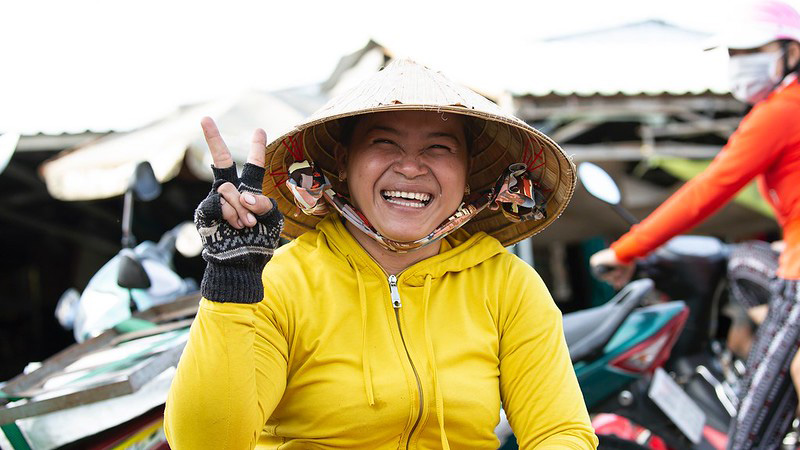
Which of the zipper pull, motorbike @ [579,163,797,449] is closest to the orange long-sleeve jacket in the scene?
motorbike @ [579,163,797,449]

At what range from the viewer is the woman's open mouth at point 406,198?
165cm

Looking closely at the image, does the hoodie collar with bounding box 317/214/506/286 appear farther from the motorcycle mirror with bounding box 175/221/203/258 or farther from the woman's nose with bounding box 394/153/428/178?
the motorcycle mirror with bounding box 175/221/203/258

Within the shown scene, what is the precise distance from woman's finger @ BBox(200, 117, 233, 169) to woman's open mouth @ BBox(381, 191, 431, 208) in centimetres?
45

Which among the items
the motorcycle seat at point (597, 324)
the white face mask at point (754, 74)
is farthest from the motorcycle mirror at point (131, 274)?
the white face mask at point (754, 74)

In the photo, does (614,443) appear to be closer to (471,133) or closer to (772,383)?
(772,383)

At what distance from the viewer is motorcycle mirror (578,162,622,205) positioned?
282 centimetres

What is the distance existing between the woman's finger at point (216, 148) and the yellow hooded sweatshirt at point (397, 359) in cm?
29

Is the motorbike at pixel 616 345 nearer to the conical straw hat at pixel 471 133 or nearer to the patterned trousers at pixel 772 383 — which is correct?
the patterned trousers at pixel 772 383

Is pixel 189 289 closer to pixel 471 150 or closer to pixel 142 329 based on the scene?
pixel 142 329

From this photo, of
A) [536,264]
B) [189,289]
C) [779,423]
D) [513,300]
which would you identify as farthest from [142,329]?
[536,264]

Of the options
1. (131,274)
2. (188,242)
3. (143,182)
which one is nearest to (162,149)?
(188,242)

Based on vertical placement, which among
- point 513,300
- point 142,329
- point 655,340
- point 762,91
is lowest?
point 655,340

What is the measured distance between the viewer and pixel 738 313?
359 centimetres

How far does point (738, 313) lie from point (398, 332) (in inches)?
104
